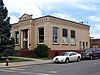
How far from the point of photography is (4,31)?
33812 millimetres

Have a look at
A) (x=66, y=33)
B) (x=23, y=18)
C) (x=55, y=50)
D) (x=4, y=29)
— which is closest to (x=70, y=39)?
(x=66, y=33)

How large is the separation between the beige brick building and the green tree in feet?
22.5

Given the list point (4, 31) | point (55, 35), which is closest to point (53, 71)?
point (4, 31)

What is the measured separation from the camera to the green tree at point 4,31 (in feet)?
108

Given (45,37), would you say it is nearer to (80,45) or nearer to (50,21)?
(50,21)

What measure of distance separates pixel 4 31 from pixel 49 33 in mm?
7823

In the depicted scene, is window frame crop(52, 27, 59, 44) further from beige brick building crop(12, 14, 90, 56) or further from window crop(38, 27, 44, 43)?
window crop(38, 27, 44, 43)

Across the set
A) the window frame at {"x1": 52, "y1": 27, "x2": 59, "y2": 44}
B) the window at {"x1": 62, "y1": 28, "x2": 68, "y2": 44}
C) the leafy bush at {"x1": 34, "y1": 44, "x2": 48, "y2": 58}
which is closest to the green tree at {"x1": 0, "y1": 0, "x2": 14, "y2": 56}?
the leafy bush at {"x1": 34, "y1": 44, "x2": 48, "y2": 58}

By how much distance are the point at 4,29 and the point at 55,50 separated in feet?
31.5

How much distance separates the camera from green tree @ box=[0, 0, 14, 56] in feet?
108

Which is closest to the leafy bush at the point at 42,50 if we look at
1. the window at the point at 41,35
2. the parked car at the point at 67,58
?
the window at the point at 41,35

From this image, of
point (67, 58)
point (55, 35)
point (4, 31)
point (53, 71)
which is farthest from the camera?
point (55, 35)

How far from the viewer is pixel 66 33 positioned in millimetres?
42562

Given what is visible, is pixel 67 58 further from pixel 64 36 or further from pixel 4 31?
pixel 64 36
